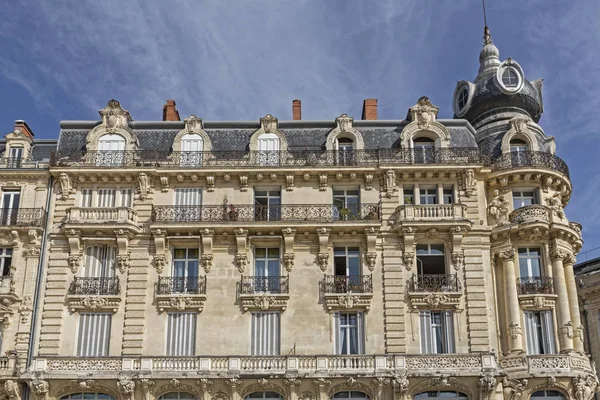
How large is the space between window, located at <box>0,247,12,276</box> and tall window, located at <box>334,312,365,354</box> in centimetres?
1347

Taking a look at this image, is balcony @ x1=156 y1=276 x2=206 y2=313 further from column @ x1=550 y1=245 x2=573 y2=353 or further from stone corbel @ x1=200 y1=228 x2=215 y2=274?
column @ x1=550 y1=245 x2=573 y2=353

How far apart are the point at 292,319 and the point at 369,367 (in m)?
3.66

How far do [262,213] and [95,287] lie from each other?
7336 mm

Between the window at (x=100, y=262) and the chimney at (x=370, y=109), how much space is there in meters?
13.1

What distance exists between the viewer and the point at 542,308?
3222cm

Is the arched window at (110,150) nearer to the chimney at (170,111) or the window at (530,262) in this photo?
the chimney at (170,111)

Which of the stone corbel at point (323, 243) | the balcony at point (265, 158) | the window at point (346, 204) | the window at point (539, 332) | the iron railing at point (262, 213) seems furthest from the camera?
the balcony at point (265, 158)

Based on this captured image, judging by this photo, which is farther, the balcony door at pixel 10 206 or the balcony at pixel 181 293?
the balcony door at pixel 10 206

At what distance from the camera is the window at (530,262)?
33062 mm

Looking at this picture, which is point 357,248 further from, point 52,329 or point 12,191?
point 12,191

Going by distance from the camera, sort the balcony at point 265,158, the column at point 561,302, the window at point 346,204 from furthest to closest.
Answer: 1. the balcony at point 265,158
2. the window at point 346,204
3. the column at point 561,302

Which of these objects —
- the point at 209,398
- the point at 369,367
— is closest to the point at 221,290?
the point at 209,398

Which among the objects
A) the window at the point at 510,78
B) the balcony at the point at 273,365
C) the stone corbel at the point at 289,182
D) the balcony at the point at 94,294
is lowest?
the balcony at the point at 273,365

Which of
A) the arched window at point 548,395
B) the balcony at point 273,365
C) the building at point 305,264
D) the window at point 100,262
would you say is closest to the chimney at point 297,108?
the building at point 305,264
